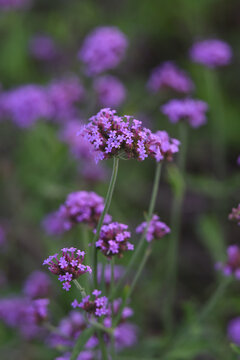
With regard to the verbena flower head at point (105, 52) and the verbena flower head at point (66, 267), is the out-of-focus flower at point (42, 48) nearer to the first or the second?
the verbena flower head at point (105, 52)

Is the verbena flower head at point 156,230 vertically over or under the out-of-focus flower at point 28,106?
under

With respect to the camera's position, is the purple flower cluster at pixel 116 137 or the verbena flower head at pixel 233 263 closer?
the purple flower cluster at pixel 116 137

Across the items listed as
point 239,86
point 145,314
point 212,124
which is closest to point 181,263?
point 145,314

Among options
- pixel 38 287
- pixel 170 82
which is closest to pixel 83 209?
pixel 38 287

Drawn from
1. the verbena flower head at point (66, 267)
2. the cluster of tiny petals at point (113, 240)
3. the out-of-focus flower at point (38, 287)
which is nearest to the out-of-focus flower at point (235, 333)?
the out-of-focus flower at point (38, 287)

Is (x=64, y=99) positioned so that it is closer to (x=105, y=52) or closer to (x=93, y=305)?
(x=105, y=52)

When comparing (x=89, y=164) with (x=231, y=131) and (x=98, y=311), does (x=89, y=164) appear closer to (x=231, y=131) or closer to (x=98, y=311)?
(x=231, y=131)
